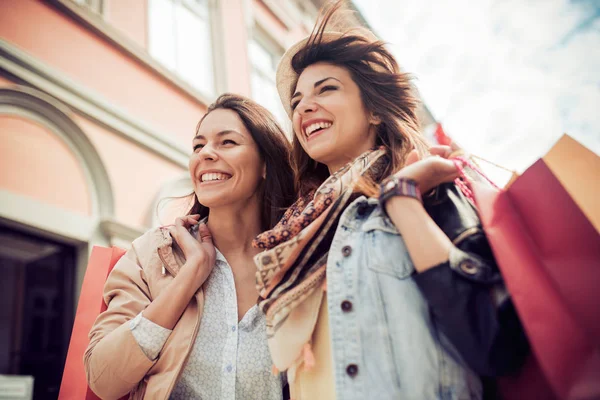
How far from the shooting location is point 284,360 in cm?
139

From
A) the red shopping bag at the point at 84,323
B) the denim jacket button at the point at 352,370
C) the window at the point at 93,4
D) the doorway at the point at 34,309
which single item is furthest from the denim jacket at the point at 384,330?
the window at the point at 93,4

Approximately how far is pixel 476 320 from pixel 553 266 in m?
0.22

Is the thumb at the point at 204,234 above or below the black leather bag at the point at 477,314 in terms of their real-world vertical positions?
above

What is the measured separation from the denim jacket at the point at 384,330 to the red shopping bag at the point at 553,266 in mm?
190

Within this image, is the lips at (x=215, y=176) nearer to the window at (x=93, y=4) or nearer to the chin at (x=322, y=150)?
the chin at (x=322, y=150)

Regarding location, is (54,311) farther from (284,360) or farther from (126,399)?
(284,360)

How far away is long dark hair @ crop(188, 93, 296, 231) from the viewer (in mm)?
2434

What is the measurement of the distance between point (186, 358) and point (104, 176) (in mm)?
3281

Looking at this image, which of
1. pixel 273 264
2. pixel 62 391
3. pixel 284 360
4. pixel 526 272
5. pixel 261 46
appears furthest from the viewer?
pixel 261 46

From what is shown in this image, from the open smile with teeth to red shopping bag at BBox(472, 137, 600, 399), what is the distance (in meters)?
0.77

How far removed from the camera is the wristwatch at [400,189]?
1.24 metres

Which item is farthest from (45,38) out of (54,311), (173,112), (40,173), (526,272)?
(526,272)

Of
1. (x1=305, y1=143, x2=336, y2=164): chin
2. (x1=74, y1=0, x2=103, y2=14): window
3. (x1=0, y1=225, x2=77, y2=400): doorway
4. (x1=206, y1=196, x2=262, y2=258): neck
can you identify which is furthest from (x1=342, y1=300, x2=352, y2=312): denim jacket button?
(x1=74, y1=0, x2=103, y2=14): window

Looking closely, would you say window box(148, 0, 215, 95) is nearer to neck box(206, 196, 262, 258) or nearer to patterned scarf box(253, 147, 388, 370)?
neck box(206, 196, 262, 258)
